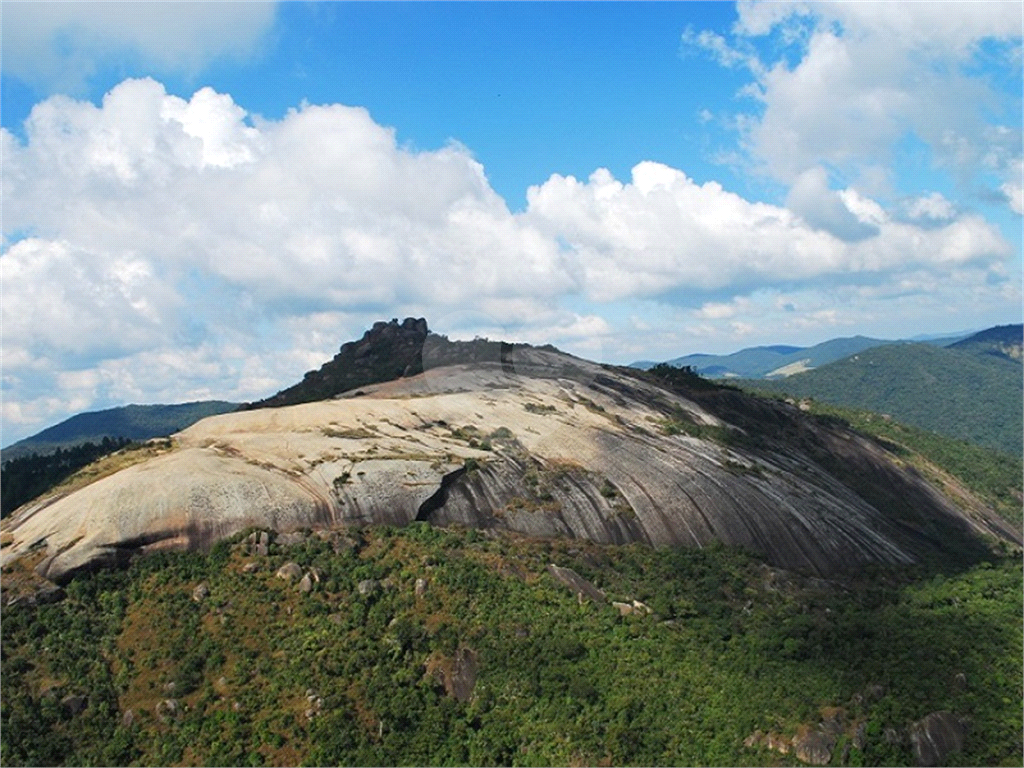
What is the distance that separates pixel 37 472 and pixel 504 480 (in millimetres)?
38155

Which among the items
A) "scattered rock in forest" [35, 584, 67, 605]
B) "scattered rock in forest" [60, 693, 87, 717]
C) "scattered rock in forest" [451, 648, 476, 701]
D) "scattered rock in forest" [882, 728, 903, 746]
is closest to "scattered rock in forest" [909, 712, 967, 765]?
"scattered rock in forest" [882, 728, 903, 746]

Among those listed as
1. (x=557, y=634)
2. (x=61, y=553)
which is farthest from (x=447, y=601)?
(x=61, y=553)

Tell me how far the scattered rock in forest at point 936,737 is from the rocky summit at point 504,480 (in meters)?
17.7

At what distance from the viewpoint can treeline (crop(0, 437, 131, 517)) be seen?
59094 mm

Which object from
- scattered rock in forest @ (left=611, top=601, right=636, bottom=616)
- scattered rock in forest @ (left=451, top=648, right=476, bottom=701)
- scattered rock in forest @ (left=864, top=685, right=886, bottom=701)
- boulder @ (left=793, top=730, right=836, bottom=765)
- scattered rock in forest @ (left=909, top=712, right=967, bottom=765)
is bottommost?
scattered rock in forest @ (left=909, top=712, right=967, bottom=765)

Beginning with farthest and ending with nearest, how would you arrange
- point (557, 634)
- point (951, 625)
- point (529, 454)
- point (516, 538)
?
1. point (529, 454)
2. point (516, 538)
3. point (951, 625)
4. point (557, 634)

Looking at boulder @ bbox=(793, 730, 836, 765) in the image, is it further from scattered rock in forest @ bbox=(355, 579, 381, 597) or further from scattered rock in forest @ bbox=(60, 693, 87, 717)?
scattered rock in forest @ bbox=(60, 693, 87, 717)

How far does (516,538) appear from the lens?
50406 mm

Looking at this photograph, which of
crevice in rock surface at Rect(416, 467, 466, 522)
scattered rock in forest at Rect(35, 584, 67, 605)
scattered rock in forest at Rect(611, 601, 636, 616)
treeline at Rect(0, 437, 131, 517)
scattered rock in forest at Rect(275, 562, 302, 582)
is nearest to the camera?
scattered rock in forest at Rect(35, 584, 67, 605)

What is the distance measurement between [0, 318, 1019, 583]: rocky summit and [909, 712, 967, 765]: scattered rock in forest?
17.7 m

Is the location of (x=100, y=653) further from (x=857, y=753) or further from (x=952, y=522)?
(x=952, y=522)

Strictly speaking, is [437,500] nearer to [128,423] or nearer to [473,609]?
[473,609]

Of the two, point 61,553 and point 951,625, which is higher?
point 61,553

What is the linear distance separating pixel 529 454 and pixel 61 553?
29266 mm
